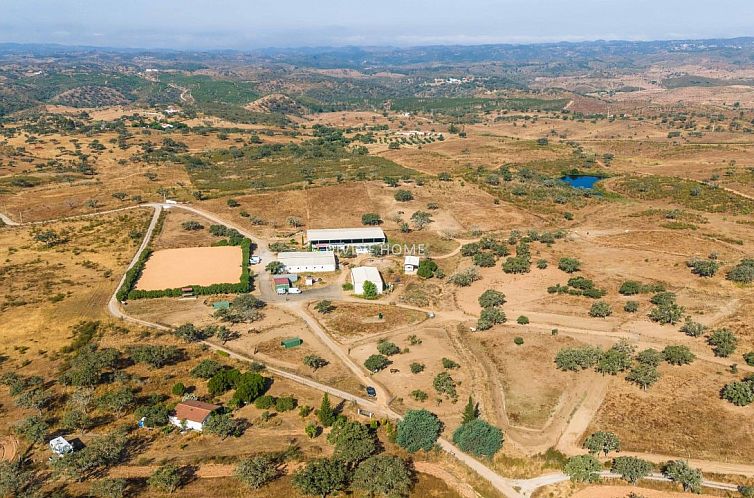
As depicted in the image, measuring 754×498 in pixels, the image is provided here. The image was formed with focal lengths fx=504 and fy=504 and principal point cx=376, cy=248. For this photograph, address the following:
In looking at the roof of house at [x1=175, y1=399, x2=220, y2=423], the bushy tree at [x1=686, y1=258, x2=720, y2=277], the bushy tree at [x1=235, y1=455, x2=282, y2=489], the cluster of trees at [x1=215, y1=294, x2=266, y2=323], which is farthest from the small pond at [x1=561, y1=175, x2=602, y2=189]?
the bushy tree at [x1=235, y1=455, x2=282, y2=489]

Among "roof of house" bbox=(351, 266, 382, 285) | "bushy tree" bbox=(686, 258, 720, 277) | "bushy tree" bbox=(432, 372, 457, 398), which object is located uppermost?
"bushy tree" bbox=(686, 258, 720, 277)

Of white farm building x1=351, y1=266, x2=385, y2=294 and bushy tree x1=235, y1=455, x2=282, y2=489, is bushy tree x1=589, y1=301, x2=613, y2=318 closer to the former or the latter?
white farm building x1=351, y1=266, x2=385, y2=294

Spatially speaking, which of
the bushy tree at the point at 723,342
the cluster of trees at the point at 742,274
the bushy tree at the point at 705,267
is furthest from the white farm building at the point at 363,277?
the cluster of trees at the point at 742,274

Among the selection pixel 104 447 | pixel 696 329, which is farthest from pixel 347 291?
pixel 696 329

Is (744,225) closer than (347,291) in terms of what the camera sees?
No

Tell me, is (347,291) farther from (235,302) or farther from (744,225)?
(744,225)

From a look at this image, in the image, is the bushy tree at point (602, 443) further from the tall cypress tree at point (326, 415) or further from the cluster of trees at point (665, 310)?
the cluster of trees at point (665, 310)

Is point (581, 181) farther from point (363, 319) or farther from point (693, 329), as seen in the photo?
point (363, 319)
